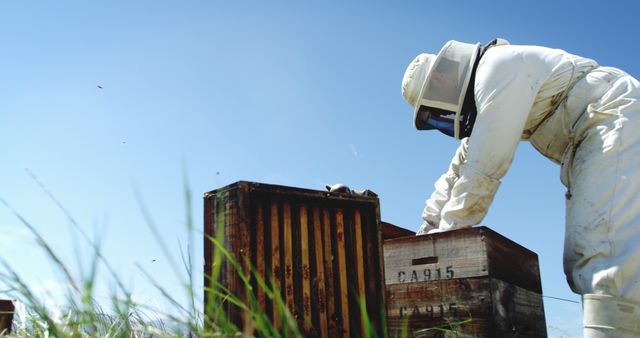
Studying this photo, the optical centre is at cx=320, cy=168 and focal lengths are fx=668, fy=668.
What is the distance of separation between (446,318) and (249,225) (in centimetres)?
116

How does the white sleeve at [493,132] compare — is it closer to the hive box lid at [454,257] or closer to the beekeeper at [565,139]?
the beekeeper at [565,139]

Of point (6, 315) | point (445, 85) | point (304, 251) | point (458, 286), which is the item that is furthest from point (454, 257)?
point (6, 315)

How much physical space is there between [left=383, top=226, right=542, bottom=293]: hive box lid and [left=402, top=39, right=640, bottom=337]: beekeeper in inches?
7.3

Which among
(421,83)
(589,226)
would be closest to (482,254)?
(589,226)

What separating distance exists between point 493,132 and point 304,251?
47.0 inches

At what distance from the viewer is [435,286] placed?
3209mm

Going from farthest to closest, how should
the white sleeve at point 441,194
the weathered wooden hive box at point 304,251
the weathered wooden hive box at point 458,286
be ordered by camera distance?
the white sleeve at point 441,194 < the weathered wooden hive box at point 458,286 < the weathered wooden hive box at point 304,251

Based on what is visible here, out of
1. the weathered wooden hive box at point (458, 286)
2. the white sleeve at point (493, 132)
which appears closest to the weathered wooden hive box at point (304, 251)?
the weathered wooden hive box at point (458, 286)

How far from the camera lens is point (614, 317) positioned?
9.39ft

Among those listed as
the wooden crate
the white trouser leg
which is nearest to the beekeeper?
the white trouser leg

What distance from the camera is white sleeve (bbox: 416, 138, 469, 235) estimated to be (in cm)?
382

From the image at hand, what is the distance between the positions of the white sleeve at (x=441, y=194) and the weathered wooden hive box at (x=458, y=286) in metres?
0.47

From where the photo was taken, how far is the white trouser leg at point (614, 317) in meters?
2.85

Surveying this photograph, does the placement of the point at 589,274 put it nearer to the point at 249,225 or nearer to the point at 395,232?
the point at 395,232
